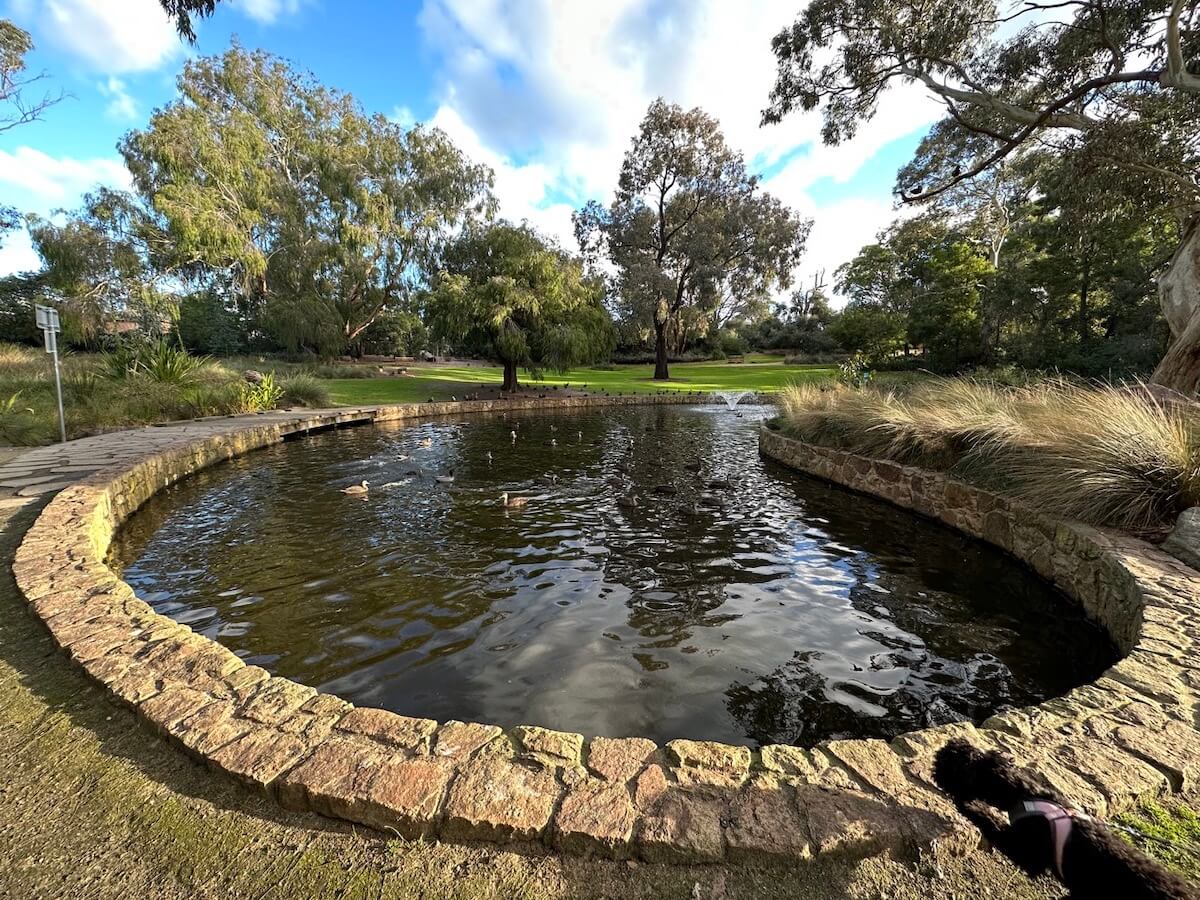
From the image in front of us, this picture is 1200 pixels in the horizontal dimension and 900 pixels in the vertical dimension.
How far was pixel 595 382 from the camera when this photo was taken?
1255 inches

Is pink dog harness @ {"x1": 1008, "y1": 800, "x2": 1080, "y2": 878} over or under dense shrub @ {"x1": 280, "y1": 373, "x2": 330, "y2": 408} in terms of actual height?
under

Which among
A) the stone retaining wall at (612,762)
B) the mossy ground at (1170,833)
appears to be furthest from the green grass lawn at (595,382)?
the mossy ground at (1170,833)

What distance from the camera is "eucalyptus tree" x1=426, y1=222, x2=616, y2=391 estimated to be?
68.0 ft

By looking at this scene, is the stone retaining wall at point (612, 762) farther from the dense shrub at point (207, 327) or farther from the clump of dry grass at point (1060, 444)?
the dense shrub at point (207, 327)

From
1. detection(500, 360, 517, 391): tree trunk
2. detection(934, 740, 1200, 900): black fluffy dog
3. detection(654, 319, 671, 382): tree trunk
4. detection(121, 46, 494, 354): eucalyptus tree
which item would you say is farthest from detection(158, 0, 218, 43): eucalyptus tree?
detection(654, 319, 671, 382): tree trunk

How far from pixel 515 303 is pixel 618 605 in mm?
18047

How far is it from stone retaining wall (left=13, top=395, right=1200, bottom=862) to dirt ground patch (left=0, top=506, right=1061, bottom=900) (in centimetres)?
6

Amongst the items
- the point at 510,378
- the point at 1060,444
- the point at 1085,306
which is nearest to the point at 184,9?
the point at 1060,444

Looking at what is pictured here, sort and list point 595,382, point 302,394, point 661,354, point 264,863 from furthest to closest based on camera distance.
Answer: point 661,354, point 595,382, point 302,394, point 264,863

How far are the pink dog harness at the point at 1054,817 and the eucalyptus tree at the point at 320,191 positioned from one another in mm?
28945

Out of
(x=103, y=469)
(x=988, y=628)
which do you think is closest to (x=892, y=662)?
(x=988, y=628)

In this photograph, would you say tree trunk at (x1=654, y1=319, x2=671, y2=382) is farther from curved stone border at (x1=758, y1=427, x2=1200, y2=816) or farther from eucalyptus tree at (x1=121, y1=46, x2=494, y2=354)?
curved stone border at (x1=758, y1=427, x2=1200, y2=816)

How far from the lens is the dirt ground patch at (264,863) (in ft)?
5.48

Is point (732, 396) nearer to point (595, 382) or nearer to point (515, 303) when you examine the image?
point (595, 382)
